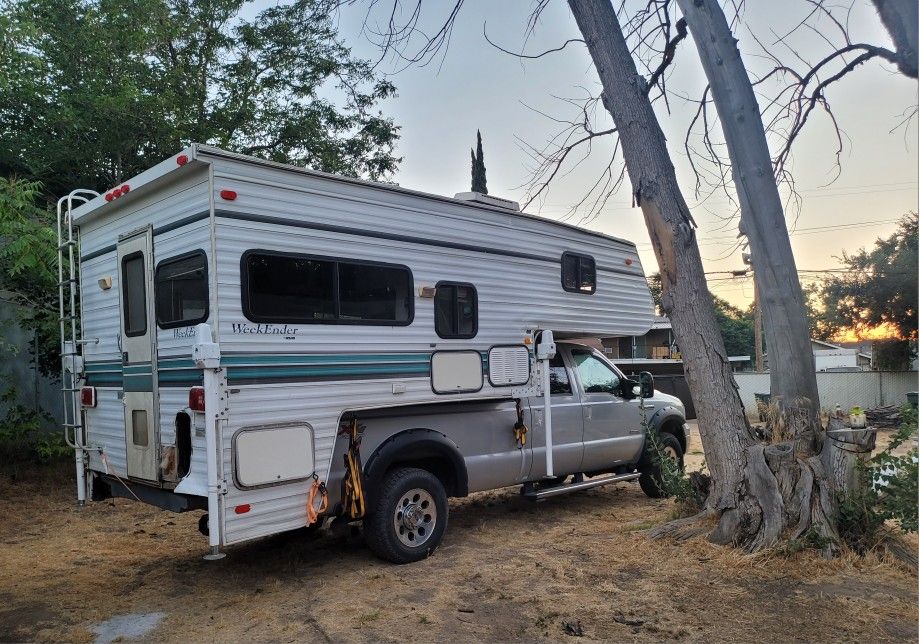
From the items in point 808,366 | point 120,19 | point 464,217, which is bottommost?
point 808,366

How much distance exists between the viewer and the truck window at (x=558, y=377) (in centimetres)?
752

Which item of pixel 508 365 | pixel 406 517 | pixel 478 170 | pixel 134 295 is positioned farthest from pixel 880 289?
pixel 134 295

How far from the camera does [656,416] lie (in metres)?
8.49

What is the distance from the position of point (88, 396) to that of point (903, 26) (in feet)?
22.9

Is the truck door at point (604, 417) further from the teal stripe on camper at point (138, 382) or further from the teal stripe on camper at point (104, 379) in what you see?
the teal stripe on camper at point (104, 379)

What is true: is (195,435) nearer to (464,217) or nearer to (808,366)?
(464,217)

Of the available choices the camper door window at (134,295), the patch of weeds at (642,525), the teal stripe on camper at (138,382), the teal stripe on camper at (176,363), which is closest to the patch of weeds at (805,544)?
the patch of weeds at (642,525)

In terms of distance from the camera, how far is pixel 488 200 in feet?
23.1

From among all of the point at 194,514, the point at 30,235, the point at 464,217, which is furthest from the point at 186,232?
the point at 194,514

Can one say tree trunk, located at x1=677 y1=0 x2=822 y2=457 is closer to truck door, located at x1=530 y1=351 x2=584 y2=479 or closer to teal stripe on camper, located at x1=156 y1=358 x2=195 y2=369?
truck door, located at x1=530 y1=351 x2=584 y2=479

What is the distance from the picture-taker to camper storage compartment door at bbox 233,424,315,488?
4863 mm

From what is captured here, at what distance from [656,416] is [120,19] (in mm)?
9906

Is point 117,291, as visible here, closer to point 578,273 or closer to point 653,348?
point 578,273

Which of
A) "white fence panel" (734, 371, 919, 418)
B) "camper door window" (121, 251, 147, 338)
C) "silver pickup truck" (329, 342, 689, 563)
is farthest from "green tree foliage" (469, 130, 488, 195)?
"camper door window" (121, 251, 147, 338)
